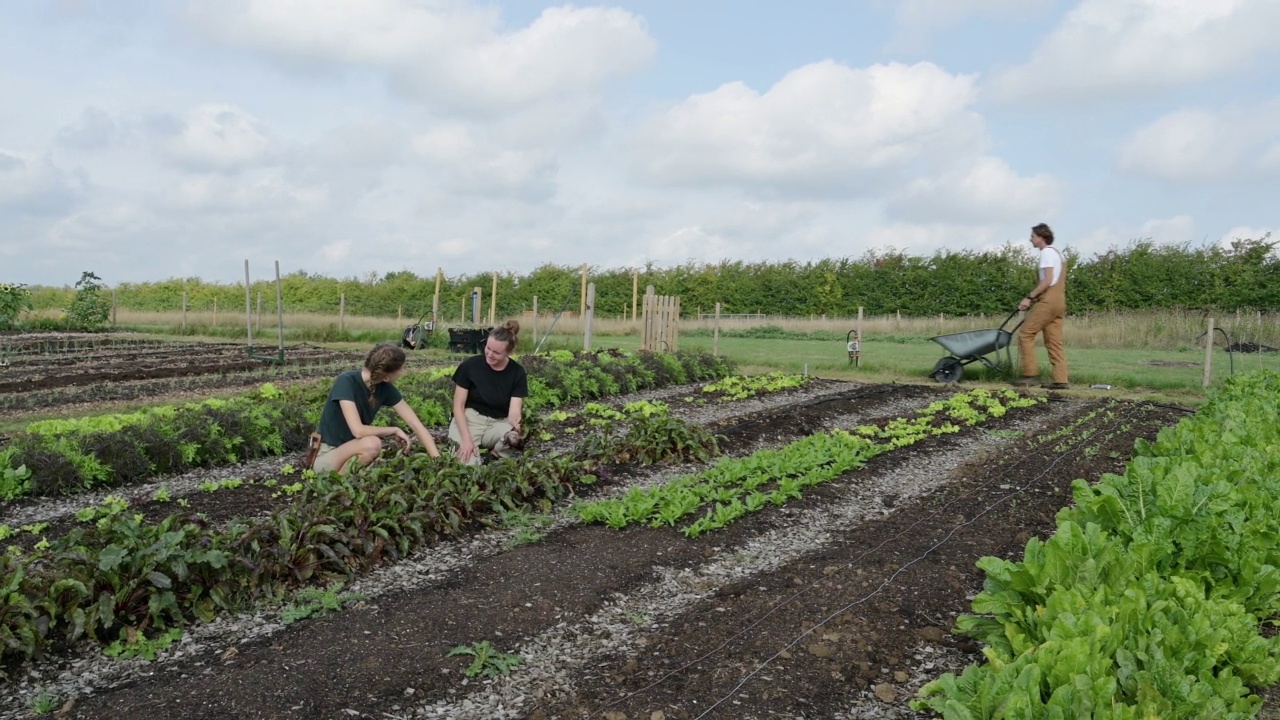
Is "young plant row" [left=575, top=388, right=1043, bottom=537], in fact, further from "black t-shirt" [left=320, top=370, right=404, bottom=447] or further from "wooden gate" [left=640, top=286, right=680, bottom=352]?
"wooden gate" [left=640, top=286, right=680, bottom=352]

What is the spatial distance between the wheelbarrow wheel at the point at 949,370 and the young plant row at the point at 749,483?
5119 millimetres

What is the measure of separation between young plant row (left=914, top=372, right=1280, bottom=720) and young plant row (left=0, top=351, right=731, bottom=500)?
247 inches

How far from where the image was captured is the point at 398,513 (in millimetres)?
5227

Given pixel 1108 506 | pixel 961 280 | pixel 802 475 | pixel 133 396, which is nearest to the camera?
pixel 1108 506

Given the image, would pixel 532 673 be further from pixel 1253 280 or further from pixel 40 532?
pixel 1253 280

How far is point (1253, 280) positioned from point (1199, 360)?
37.6 feet

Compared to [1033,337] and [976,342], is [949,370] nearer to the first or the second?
[976,342]

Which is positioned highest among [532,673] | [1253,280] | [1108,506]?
[1253,280]

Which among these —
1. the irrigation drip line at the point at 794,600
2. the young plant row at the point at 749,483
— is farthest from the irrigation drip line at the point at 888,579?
the young plant row at the point at 749,483

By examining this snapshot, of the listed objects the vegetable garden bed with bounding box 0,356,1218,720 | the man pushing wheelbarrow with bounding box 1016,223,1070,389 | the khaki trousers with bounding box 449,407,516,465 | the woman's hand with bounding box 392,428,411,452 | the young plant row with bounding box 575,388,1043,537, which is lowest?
the vegetable garden bed with bounding box 0,356,1218,720

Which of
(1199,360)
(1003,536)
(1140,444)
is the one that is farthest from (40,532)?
(1199,360)

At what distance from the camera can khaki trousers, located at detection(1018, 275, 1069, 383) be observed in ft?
41.6

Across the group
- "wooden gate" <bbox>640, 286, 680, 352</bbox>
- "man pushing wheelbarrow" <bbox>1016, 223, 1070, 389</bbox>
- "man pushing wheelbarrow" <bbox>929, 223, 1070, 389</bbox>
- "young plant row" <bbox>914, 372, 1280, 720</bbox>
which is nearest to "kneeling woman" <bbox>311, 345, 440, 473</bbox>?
"young plant row" <bbox>914, 372, 1280, 720</bbox>

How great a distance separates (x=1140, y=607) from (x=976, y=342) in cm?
1205
